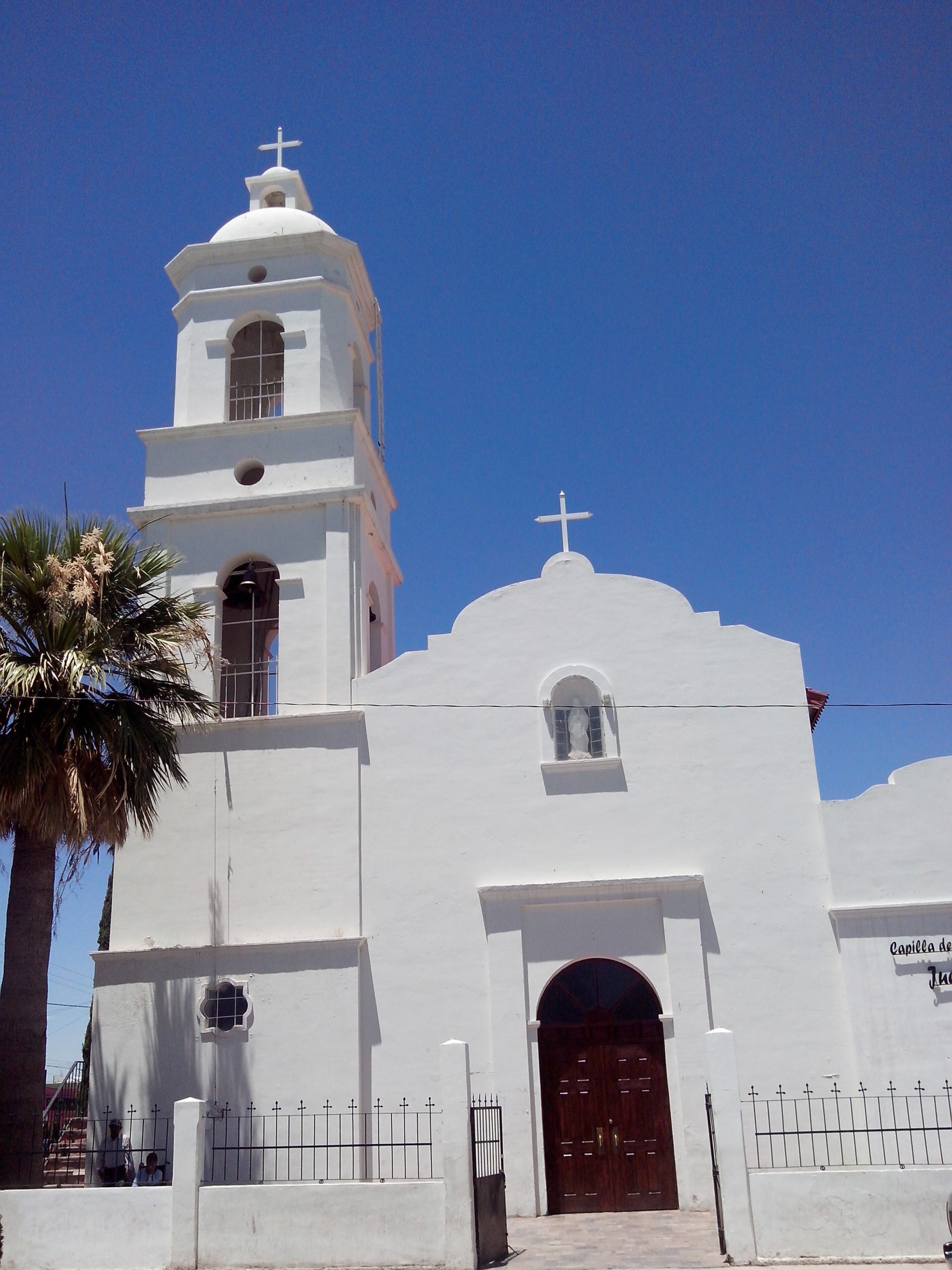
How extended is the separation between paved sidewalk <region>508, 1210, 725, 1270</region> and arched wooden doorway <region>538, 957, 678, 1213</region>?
1.17 feet

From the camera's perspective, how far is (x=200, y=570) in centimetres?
1933

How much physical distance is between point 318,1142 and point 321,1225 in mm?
3180

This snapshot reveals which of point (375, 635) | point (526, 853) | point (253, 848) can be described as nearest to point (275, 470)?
point (375, 635)

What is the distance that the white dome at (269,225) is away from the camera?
68.8ft

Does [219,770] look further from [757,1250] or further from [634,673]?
[757,1250]

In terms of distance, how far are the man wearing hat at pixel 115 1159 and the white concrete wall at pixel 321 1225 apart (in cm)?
282

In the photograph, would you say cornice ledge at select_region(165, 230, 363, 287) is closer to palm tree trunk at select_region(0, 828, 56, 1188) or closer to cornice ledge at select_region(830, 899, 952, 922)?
palm tree trunk at select_region(0, 828, 56, 1188)

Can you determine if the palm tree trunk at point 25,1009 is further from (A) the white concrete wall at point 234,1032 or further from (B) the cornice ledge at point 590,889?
(B) the cornice ledge at point 590,889

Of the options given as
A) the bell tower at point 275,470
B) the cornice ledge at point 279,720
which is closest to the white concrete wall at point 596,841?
the cornice ledge at point 279,720

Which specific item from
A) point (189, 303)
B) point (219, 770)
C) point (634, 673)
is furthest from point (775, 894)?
point (189, 303)

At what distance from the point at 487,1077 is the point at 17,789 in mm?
6977

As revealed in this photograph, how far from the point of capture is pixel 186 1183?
13078 millimetres

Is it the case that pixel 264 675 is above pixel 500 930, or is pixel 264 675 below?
above

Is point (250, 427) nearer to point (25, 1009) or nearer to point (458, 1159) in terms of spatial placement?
point (25, 1009)
